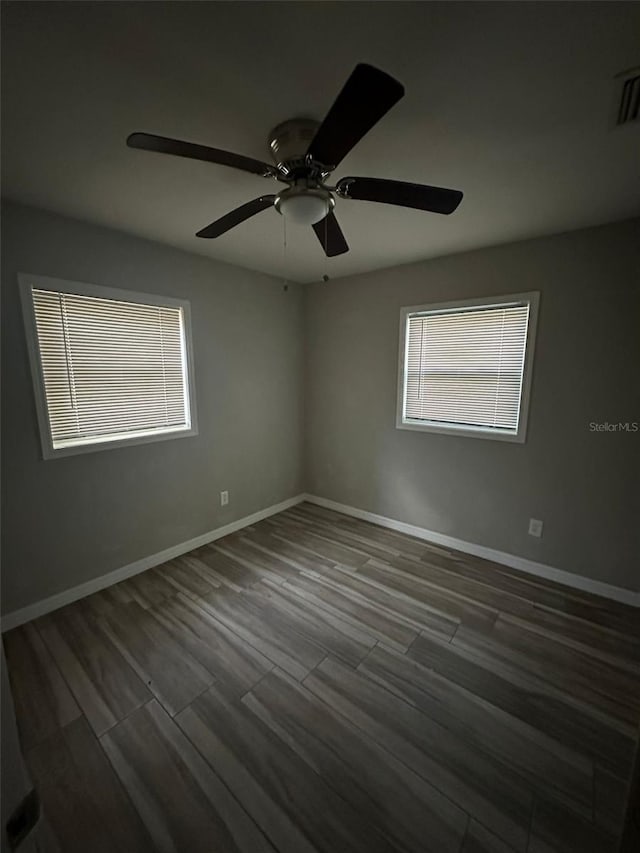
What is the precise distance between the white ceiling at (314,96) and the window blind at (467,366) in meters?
0.80

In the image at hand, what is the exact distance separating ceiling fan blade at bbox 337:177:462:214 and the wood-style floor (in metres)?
2.21

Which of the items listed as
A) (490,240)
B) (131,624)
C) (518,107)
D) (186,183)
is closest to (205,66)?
(186,183)

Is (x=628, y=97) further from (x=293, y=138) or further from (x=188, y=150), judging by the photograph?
(x=188, y=150)

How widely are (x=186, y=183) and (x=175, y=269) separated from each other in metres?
1.03

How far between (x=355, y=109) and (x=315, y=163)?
1.29ft

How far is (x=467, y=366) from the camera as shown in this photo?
109 inches

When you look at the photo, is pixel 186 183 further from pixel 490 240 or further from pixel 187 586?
pixel 187 586

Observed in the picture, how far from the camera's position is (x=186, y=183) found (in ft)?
Result: 5.50

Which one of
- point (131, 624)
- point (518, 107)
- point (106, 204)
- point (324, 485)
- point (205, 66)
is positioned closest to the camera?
point (205, 66)

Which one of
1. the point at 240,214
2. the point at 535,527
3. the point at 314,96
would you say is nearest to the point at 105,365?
the point at 240,214

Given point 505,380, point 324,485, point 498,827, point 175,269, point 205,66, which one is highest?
point 205,66

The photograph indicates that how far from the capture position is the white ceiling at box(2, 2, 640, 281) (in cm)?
92

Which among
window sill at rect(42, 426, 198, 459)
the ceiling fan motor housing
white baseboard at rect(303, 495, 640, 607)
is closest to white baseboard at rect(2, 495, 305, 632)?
window sill at rect(42, 426, 198, 459)

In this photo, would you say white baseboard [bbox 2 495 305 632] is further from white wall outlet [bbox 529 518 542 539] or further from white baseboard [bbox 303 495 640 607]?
white wall outlet [bbox 529 518 542 539]
